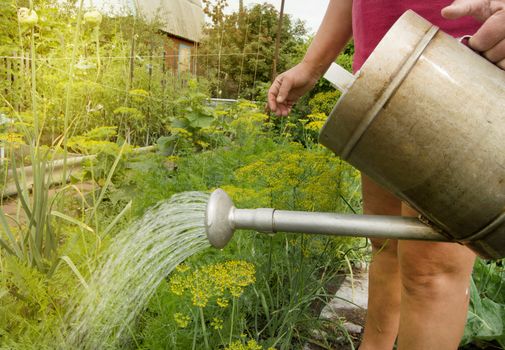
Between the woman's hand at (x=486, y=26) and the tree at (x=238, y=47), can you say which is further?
the tree at (x=238, y=47)

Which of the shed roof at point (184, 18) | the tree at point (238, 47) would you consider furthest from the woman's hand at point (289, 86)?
the shed roof at point (184, 18)

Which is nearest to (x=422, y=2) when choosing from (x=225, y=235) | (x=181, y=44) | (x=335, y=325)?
(x=225, y=235)

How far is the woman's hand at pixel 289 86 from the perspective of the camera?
4.61 feet

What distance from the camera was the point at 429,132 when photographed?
0.68 metres

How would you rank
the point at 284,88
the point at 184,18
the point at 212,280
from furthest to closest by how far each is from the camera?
the point at 184,18 < the point at 284,88 < the point at 212,280

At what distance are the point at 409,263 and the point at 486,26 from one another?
0.59 m

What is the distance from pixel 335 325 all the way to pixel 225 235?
140cm

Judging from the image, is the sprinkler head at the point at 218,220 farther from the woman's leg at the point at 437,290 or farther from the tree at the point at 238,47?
the tree at the point at 238,47

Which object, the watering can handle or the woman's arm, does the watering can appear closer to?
the watering can handle

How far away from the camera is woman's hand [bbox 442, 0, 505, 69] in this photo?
2.23 ft

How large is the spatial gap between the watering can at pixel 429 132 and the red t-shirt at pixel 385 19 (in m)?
0.33

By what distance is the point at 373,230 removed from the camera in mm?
709

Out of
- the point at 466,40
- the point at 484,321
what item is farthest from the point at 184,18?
the point at 466,40

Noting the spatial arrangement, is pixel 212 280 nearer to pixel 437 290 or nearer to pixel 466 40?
pixel 437 290
